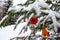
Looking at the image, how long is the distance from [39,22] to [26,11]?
0.26ft

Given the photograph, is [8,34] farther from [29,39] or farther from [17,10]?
[17,10]

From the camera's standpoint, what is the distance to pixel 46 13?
0.74 metres

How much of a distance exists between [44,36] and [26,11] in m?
0.15

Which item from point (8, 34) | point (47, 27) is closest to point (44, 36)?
point (47, 27)

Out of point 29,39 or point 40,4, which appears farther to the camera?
point 29,39

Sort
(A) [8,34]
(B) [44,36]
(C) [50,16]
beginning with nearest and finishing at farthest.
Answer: (C) [50,16]
(B) [44,36]
(A) [8,34]

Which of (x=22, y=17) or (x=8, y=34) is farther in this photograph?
(x=8, y=34)

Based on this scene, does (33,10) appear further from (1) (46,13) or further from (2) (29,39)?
(2) (29,39)

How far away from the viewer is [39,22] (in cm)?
74

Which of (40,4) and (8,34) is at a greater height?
(40,4)

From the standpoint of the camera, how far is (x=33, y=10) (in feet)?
2.35

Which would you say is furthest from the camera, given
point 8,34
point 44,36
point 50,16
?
point 8,34

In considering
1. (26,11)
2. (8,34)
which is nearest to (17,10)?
(26,11)

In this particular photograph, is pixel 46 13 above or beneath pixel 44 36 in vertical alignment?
above
